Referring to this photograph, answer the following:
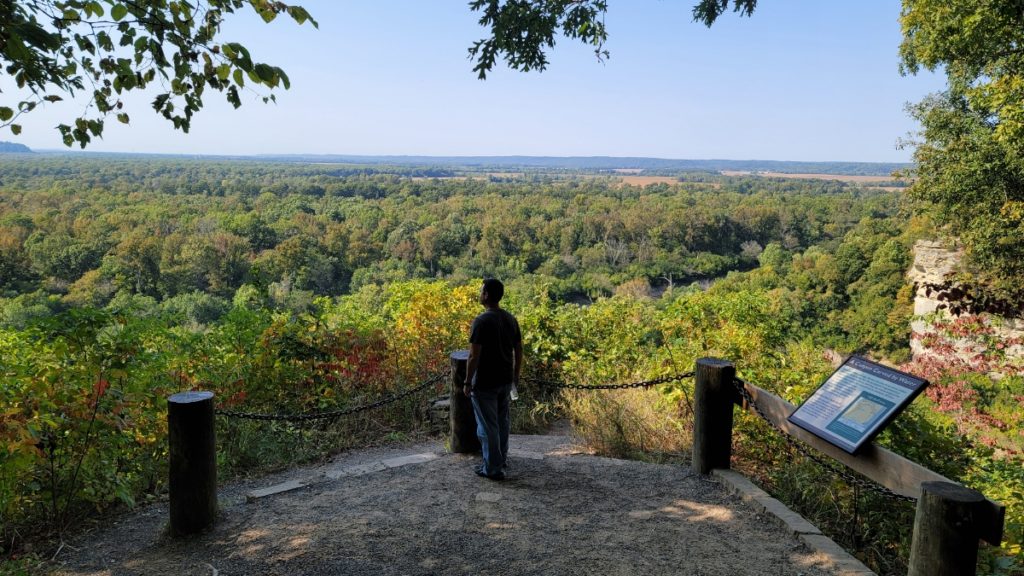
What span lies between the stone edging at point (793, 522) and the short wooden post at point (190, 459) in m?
3.25

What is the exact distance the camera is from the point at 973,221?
1415cm

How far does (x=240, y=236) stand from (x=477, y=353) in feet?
215

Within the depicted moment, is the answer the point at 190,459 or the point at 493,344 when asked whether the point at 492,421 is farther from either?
the point at 190,459

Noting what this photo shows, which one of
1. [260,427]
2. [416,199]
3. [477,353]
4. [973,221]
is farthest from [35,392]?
[416,199]

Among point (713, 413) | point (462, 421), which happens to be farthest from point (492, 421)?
point (713, 413)

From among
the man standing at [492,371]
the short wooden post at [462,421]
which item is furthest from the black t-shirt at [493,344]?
the short wooden post at [462,421]

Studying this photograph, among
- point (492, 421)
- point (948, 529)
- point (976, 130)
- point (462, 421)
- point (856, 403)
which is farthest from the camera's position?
point (976, 130)

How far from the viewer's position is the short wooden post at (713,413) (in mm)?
4219

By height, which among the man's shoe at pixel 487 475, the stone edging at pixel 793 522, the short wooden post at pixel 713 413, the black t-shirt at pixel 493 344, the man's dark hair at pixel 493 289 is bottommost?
the man's shoe at pixel 487 475

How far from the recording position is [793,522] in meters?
3.56

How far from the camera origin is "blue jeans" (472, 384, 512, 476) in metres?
4.37

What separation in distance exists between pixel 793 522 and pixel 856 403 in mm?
826

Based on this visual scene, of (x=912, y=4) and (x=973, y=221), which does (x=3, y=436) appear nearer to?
(x=912, y=4)

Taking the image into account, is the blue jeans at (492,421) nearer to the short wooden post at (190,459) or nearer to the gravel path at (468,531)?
the gravel path at (468,531)
